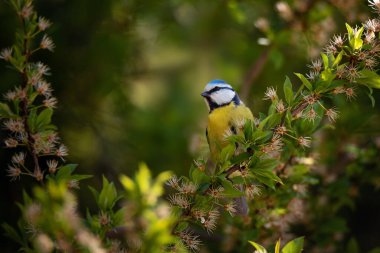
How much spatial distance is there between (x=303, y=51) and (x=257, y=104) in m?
0.80

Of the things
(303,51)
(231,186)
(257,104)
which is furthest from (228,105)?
(231,186)

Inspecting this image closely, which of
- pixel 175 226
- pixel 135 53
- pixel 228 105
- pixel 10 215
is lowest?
pixel 175 226

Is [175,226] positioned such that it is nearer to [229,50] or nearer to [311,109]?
[311,109]

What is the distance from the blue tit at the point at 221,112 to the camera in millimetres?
3689

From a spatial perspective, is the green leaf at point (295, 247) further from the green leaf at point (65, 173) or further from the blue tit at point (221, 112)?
the blue tit at point (221, 112)

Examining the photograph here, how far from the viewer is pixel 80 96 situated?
4770 mm

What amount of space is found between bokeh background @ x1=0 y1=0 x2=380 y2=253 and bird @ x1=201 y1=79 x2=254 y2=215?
22 cm

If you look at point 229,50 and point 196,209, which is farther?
point 229,50

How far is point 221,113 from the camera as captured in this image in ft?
12.9

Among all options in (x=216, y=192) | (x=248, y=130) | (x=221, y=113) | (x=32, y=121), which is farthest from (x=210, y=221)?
(x=221, y=113)

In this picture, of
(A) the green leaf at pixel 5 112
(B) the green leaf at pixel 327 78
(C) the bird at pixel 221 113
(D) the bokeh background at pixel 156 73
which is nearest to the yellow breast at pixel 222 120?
(C) the bird at pixel 221 113

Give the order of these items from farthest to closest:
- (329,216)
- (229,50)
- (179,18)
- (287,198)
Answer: (229,50)
(179,18)
(329,216)
(287,198)

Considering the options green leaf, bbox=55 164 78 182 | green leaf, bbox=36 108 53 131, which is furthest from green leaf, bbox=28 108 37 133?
green leaf, bbox=55 164 78 182

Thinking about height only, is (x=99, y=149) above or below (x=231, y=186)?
above
